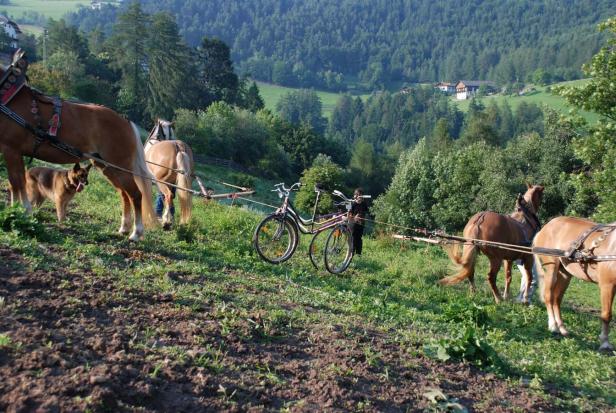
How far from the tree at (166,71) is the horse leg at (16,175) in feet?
204

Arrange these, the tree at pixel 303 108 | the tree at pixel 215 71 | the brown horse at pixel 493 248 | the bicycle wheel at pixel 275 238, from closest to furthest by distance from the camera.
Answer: the bicycle wheel at pixel 275 238
the brown horse at pixel 493 248
the tree at pixel 215 71
the tree at pixel 303 108

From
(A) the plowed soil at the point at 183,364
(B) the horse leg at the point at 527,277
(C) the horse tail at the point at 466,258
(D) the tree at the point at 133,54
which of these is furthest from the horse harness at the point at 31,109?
(D) the tree at the point at 133,54

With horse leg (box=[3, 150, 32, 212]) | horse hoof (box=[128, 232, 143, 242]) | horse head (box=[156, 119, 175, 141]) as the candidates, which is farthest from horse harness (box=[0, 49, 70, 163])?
horse head (box=[156, 119, 175, 141])

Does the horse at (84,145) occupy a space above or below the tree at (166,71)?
below

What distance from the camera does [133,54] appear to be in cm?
7300

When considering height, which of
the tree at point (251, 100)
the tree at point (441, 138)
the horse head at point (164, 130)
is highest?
the tree at point (251, 100)

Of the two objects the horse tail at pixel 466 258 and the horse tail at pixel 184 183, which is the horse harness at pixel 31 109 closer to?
the horse tail at pixel 184 183

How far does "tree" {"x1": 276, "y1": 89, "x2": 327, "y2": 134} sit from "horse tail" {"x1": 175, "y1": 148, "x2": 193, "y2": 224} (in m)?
144

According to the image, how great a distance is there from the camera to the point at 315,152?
81688 millimetres

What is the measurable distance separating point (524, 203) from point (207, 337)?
31.5ft

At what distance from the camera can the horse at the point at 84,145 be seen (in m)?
8.27

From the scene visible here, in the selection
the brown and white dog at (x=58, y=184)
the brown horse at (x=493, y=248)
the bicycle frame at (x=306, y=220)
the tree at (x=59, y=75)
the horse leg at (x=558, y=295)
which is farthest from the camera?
the tree at (x=59, y=75)

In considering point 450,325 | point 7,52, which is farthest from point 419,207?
point 7,52

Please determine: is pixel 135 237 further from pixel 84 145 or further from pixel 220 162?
pixel 220 162
